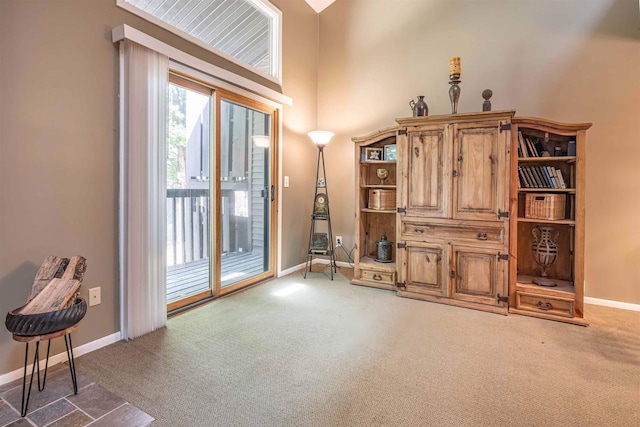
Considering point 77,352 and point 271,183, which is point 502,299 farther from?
point 77,352

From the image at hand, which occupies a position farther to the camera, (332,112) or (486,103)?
(332,112)

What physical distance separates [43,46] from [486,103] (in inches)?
132

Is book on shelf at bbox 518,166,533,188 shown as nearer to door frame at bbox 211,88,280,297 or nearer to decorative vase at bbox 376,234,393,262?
decorative vase at bbox 376,234,393,262

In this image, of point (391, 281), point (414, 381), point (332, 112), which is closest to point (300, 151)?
point (332, 112)

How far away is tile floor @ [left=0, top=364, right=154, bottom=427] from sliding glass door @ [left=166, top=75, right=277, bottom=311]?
3.63ft

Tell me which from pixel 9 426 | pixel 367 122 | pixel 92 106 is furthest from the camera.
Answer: pixel 367 122

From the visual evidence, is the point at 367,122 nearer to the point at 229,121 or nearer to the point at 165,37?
the point at 229,121

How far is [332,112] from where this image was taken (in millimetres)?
4531

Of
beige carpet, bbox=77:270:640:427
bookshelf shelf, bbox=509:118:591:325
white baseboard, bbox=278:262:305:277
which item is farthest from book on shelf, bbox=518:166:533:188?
white baseboard, bbox=278:262:305:277

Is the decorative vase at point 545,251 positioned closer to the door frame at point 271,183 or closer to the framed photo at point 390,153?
the framed photo at point 390,153

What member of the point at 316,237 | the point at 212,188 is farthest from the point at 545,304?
the point at 212,188

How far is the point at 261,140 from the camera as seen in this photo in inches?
151

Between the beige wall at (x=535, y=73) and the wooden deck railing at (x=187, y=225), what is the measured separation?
1.97m

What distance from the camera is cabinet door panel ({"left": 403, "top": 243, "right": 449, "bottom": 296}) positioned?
3.20m
